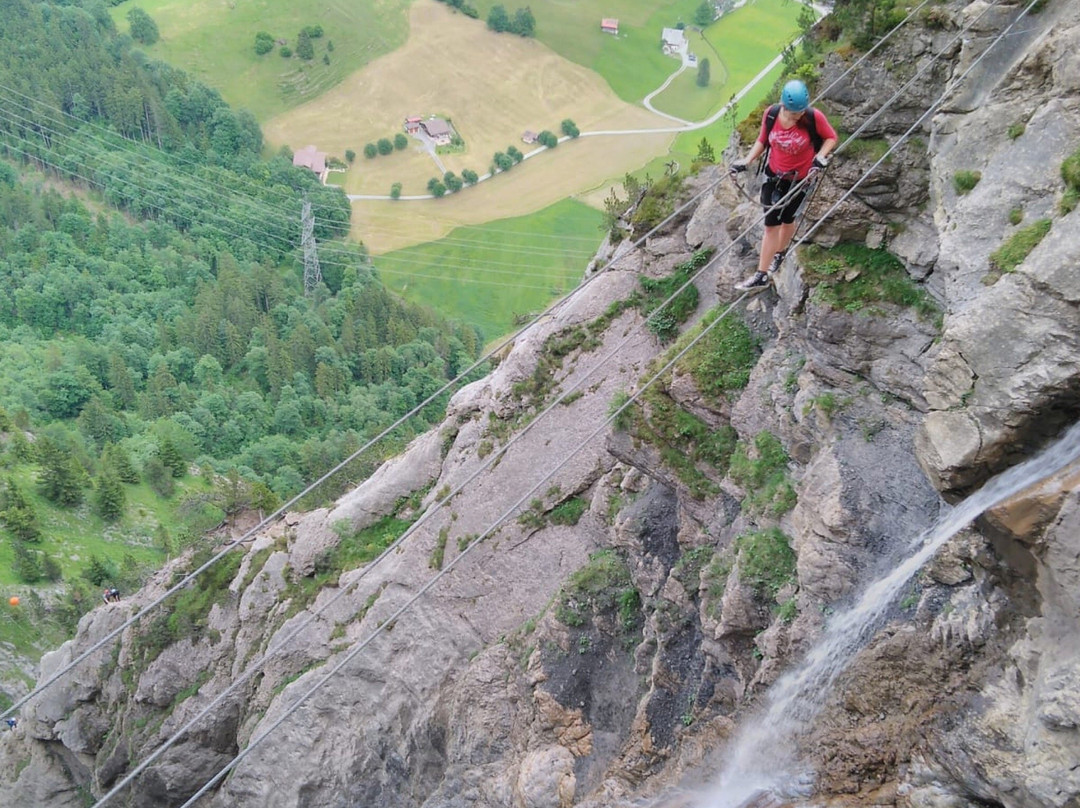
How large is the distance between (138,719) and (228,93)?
141 meters

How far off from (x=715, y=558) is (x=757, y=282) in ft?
18.4

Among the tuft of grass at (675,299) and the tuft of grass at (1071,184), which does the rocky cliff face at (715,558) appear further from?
the tuft of grass at (675,299)

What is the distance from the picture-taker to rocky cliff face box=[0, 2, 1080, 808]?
11117mm

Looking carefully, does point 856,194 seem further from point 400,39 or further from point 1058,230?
point 400,39

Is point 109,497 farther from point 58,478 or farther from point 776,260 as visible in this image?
point 776,260

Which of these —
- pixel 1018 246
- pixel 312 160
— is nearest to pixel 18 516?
pixel 1018 246

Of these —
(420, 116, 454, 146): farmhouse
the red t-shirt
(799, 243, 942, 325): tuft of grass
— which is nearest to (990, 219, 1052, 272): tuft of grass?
(799, 243, 942, 325): tuft of grass

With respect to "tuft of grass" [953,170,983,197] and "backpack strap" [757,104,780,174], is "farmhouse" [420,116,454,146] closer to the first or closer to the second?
"backpack strap" [757,104,780,174]

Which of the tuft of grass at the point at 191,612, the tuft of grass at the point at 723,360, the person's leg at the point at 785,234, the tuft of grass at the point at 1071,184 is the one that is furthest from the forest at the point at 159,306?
the tuft of grass at the point at 1071,184

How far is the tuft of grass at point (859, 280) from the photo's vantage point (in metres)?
15.8

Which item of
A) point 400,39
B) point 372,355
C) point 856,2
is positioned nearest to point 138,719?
point 856,2

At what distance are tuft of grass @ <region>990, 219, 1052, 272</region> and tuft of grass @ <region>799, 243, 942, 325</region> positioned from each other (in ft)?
11.3

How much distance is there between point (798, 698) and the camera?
14.4 m

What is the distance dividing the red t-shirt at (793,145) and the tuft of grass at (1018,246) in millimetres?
3627
